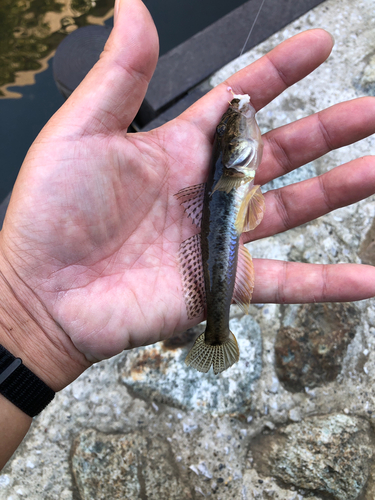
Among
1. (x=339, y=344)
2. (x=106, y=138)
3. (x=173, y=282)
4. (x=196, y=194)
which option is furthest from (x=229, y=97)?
(x=339, y=344)

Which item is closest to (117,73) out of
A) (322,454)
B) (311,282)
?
(311,282)

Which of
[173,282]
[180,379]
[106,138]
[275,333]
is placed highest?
[106,138]

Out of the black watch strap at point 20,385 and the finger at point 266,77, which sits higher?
the finger at point 266,77

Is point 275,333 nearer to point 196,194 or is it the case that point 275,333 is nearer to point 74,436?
point 196,194

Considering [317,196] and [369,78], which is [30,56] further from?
[317,196]

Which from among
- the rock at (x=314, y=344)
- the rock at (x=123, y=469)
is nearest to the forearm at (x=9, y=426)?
the rock at (x=123, y=469)

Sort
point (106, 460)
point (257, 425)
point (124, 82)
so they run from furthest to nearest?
point (257, 425) < point (106, 460) < point (124, 82)

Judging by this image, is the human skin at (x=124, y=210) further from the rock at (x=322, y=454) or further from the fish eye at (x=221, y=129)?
the rock at (x=322, y=454)
